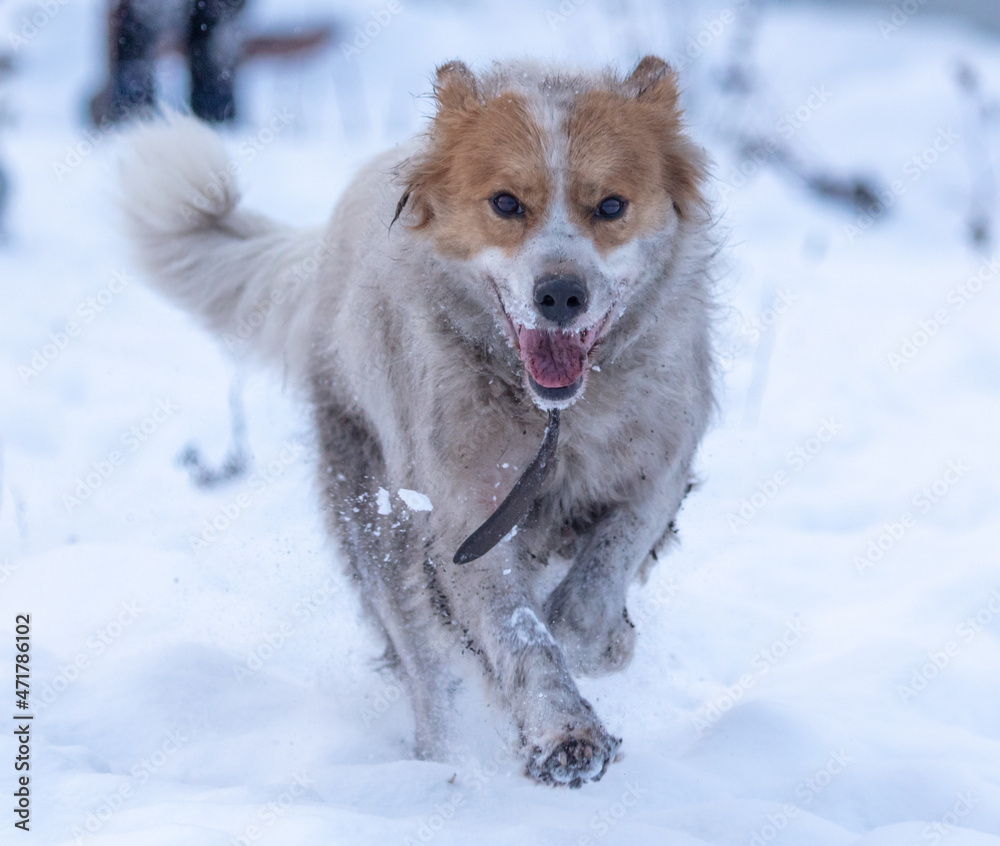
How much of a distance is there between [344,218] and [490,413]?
49.3 inches

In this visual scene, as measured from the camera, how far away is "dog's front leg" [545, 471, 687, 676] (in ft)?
10.8

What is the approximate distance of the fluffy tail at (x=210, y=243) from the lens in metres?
4.52

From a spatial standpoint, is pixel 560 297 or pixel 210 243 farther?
pixel 210 243

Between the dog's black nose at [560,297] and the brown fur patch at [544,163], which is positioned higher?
the brown fur patch at [544,163]

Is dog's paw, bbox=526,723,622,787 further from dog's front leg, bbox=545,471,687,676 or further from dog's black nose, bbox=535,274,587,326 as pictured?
dog's black nose, bbox=535,274,587,326

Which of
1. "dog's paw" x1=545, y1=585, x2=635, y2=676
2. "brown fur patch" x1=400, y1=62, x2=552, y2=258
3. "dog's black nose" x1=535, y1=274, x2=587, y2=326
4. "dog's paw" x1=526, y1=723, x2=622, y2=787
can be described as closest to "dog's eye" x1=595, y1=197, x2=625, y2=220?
"brown fur patch" x1=400, y1=62, x2=552, y2=258

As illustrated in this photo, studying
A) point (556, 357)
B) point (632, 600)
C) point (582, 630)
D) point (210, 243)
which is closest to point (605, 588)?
point (582, 630)

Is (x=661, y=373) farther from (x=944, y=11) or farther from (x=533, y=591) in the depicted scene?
(x=944, y=11)

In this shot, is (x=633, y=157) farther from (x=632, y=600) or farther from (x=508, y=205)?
(x=632, y=600)

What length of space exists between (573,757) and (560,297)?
3.76ft

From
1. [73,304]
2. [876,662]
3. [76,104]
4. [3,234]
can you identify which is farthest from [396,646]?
[76,104]

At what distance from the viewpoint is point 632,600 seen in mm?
4562

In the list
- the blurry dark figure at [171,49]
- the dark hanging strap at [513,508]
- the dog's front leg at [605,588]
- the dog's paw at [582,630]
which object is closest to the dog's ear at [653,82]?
the dark hanging strap at [513,508]

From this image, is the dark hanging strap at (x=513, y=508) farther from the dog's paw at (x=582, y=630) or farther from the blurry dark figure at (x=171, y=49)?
the blurry dark figure at (x=171, y=49)
